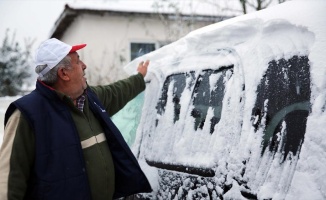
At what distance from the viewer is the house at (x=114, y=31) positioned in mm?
10586

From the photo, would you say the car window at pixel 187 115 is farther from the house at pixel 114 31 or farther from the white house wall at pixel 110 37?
the white house wall at pixel 110 37

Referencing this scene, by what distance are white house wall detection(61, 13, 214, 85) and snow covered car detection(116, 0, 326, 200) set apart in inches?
333

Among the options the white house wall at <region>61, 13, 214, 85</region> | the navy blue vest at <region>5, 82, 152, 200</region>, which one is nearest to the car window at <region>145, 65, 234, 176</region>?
the navy blue vest at <region>5, 82, 152, 200</region>

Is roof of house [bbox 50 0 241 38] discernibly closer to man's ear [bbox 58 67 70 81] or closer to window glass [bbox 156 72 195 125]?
window glass [bbox 156 72 195 125]

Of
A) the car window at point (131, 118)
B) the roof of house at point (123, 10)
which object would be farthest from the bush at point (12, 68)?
the car window at point (131, 118)

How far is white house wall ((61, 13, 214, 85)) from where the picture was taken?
1077 cm

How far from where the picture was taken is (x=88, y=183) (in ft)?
6.71

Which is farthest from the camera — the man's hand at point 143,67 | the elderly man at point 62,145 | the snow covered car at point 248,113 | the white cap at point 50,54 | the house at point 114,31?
the house at point 114,31

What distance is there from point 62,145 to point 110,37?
370 inches

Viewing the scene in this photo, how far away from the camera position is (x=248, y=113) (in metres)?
1.66

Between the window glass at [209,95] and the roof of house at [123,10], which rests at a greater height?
the roof of house at [123,10]

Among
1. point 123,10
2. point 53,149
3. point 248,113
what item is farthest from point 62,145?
point 123,10

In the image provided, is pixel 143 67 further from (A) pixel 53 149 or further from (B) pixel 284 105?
(B) pixel 284 105

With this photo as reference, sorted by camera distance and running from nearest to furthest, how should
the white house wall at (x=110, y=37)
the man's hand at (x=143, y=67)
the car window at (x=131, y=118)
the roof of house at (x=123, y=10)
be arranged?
the man's hand at (x=143, y=67) < the car window at (x=131, y=118) < the roof of house at (x=123, y=10) < the white house wall at (x=110, y=37)
